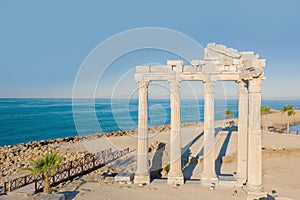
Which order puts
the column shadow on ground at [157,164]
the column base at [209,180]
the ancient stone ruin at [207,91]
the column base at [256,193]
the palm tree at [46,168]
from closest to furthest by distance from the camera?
the column base at [256,193], the palm tree at [46,168], the ancient stone ruin at [207,91], the column base at [209,180], the column shadow on ground at [157,164]

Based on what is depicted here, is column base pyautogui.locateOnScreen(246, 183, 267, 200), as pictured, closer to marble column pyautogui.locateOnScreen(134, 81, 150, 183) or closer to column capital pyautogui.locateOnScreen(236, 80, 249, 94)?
column capital pyautogui.locateOnScreen(236, 80, 249, 94)

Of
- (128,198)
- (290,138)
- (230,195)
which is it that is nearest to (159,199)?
(128,198)

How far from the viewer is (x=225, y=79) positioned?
16.0 meters

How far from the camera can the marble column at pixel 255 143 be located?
13.5 meters

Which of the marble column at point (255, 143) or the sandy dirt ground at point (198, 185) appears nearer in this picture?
the marble column at point (255, 143)

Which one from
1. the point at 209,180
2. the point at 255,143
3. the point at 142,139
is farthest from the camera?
the point at 142,139

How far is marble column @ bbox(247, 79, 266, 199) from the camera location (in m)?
13.5

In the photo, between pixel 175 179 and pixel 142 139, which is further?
pixel 142 139

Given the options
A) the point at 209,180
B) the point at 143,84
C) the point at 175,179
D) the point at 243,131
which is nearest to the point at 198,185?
the point at 209,180

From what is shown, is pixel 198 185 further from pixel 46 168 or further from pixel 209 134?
pixel 46 168

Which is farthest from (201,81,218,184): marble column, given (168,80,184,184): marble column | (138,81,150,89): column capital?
(138,81,150,89): column capital

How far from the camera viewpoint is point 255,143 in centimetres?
1368

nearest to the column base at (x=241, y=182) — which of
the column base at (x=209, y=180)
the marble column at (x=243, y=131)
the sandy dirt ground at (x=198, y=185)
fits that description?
the marble column at (x=243, y=131)

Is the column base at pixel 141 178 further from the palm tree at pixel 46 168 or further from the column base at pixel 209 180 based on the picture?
the palm tree at pixel 46 168
